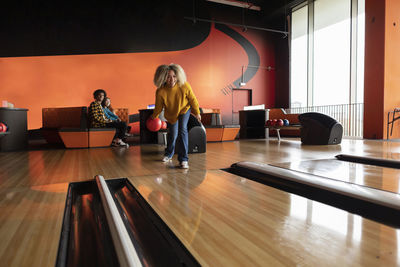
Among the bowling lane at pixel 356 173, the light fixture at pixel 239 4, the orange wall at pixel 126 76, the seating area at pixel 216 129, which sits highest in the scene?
the light fixture at pixel 239 4

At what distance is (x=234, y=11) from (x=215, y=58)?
209 centimetres

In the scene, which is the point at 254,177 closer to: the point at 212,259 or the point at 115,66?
the point at 212,259

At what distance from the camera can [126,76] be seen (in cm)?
856

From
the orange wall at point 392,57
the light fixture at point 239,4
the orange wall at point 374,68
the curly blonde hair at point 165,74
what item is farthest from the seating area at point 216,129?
the light fixture at point 239,4

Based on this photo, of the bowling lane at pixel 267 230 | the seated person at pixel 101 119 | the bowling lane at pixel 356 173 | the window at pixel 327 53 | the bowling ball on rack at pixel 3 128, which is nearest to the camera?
the bowling lane at pixel 267 230

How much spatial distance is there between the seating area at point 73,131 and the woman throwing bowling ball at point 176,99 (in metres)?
2.78

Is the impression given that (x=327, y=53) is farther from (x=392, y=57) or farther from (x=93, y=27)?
(x=93, y=27)

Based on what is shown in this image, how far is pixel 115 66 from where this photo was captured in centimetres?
845

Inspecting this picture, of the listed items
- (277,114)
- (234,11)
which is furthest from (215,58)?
(277,114)

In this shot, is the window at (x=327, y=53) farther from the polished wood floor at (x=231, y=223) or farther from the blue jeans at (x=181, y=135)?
the blue jeans at (x=181, y=135)

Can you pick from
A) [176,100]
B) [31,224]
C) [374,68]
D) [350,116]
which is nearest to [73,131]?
[176,100]

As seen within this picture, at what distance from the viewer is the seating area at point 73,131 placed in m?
5.13

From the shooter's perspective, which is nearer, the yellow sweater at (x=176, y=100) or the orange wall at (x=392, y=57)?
the yellow sweater at (x=176, y=100)

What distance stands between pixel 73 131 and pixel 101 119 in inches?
22.3
